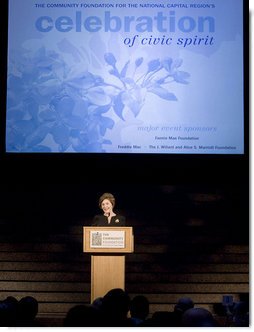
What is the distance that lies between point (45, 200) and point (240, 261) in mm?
2671

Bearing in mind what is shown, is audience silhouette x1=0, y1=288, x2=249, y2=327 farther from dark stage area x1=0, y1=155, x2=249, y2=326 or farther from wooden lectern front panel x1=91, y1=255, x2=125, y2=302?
dark stage area x1=0, y1=155, x2=249, y2=326

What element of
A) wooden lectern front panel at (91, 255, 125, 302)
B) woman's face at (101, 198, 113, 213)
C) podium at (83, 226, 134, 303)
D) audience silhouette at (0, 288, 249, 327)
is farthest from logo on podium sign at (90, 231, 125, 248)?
audience silhouette at (0, 288, 249, 327)

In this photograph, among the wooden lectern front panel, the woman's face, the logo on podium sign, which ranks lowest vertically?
the wooden lectern front panel

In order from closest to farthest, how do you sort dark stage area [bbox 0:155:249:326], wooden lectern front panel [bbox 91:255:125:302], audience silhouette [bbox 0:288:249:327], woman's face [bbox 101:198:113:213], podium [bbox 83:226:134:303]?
audience silhouette [bbox 0:288:249:327] → podium [bbox 83:226:134:303] → wooden lectern front panel [bbox 91:255:125:302] → woman's face [bbox 101:198:113:213] → dark stage area [bbox 0:155:249:326]

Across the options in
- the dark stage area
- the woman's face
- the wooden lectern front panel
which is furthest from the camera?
the dark stage area

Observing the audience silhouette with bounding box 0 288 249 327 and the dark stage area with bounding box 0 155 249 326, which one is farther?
the dark stage area with bounding box 0 155 249 326

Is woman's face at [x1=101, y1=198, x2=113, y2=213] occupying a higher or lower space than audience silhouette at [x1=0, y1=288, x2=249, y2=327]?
higher

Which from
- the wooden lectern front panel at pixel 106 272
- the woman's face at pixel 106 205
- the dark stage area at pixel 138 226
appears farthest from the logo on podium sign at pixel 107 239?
the dark stage area at pixel 138 226

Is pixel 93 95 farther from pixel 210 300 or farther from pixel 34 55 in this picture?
pixel 210 300

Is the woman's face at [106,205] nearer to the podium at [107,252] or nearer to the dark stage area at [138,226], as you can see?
the podium at [107,252]

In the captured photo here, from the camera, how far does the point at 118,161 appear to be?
1002cm

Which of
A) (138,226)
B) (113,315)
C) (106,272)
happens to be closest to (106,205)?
(106,272)

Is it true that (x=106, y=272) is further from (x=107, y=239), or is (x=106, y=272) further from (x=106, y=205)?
(x=106, y=205)

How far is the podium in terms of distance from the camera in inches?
295
